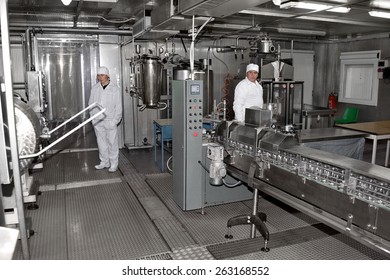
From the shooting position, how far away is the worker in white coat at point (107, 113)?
17.2 feet

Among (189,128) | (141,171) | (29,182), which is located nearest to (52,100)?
(141,171)

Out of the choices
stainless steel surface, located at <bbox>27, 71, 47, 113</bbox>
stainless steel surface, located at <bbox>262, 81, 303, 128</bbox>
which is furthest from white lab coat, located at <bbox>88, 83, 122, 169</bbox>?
stainless steel surface, located at <bbox>262, 81, 303, 128</bbox>

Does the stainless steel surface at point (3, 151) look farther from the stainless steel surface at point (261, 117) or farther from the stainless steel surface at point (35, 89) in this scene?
the stainless steel surface at point (35, 89)

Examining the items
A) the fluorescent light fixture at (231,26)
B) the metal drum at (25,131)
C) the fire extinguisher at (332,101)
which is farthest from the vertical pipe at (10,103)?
the fire extinguisher at (332,101)

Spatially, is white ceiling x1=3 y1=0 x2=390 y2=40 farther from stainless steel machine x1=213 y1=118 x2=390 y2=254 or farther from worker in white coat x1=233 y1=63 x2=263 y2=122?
stainless steel machine x1=213 y1=118 x2=390 y2=254

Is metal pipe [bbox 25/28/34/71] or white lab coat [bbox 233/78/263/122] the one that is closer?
white lab coat [bbox 233/78/263/122]

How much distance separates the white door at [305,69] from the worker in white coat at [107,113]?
4.80 meters

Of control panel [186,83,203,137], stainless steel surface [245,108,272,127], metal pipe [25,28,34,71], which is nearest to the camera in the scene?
stainless steel surface [245,108,272,127]

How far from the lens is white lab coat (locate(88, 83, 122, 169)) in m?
5.24

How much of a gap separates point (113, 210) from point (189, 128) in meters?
1.29

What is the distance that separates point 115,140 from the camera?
211 inches

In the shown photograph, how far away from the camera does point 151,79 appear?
19.3 ft

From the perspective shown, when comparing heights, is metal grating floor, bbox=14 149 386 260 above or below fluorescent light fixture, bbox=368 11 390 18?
below

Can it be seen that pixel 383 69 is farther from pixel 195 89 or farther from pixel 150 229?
pixel 150 229
